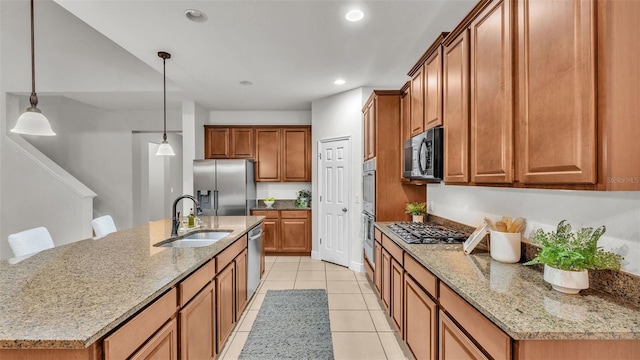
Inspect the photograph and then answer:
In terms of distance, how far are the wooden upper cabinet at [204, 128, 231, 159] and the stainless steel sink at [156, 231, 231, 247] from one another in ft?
8.99

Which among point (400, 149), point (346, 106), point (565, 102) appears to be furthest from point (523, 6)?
point (346, 106)

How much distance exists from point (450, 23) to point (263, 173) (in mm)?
3775

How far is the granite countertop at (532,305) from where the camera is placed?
89cm

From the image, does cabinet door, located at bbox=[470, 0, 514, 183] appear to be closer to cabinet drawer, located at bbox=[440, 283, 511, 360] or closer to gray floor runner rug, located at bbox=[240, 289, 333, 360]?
cabinet drawer, located at bbox=[440, 283, 511, 360]

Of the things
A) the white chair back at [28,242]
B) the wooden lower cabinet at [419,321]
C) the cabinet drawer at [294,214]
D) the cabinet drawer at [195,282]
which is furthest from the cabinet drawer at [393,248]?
the white chair back at [28,242]

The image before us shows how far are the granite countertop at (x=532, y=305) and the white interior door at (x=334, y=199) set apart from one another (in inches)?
105

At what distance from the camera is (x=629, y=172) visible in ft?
2.97

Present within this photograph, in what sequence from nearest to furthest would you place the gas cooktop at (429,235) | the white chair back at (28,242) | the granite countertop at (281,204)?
the white chair back at (28,242) → the gas cooktop at (429,235) → the granite countertop at (281,204)

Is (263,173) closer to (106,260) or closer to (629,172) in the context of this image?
(106,260)

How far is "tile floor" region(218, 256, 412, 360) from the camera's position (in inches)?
86.8

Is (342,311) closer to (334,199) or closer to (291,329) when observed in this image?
(291,329)

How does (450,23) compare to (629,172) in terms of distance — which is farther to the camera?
(450,23)

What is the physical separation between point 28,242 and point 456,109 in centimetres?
319

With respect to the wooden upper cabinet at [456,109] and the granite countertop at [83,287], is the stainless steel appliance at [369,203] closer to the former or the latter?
the wooden upper cabinet at [456,109]
